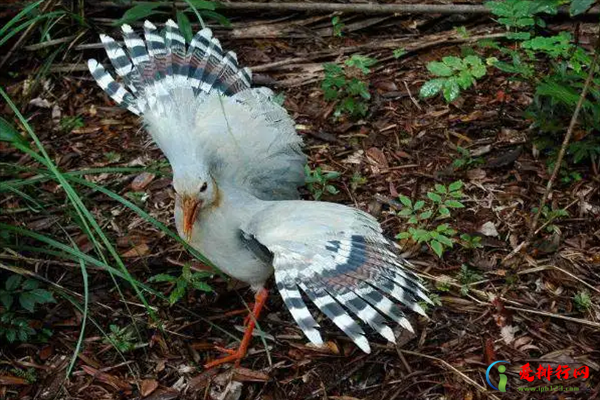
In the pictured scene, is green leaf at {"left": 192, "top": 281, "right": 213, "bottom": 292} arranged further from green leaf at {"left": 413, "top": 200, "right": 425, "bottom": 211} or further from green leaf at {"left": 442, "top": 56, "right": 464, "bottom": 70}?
green leaf at {"left": 442, "top": 56, "right": 464, "bottom": 70}

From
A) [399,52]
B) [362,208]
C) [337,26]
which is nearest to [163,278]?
[362,208]

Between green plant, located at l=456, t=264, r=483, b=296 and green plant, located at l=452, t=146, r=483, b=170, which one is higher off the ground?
green plant, located at l=452, t=146, r=483, b=170

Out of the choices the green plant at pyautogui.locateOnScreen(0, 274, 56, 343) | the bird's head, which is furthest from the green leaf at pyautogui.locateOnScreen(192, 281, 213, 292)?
the green plant at pyautogui.locateOnScreen(0, 274, 56, 343)

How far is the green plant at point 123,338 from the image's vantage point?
341 cm

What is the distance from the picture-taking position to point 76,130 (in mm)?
4789

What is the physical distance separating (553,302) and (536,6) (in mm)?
1451

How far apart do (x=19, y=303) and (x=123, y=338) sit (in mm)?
589

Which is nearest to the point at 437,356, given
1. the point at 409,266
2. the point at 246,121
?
the point at 409,266

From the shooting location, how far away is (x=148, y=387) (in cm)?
329

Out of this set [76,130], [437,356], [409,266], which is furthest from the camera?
[76,130]

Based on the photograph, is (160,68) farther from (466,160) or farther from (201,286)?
(466,160)

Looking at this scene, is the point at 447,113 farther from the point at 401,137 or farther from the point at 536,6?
the point at 536,6

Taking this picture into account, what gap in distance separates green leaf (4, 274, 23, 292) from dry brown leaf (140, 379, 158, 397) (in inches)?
32.7

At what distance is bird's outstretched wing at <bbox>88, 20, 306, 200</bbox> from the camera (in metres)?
3.40
